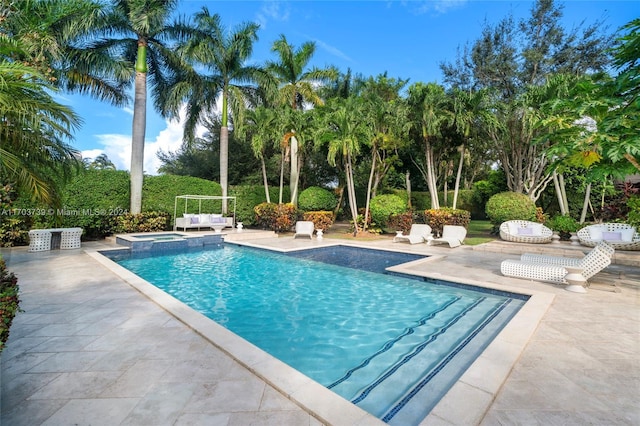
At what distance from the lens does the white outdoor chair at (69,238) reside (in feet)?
35.1

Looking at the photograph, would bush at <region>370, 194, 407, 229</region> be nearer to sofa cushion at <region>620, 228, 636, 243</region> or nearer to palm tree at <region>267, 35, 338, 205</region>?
palm tree at <region>267, 35, 338, 205</region>

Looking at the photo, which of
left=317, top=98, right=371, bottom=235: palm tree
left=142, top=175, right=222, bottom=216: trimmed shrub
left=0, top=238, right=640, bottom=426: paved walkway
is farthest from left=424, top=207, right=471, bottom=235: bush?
left=142, top=175, right=222, bottom=216: trimmed shrub

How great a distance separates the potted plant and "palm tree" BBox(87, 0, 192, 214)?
18.8 m

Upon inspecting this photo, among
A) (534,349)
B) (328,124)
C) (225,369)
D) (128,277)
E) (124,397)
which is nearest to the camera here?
(124,397)

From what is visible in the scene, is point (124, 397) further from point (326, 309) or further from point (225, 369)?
point (326, 309)

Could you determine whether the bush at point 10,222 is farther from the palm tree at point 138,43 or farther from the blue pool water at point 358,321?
the blue pool water at point 358,321

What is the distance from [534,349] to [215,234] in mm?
12711

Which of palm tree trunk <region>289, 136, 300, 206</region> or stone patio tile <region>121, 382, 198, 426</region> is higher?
palm tree trunk <region>289, 136, 300, 206</region>

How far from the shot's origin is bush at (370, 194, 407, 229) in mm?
15031

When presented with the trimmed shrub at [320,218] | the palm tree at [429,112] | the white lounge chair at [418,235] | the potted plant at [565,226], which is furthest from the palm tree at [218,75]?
the potted plant at [565,226]

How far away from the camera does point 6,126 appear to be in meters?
4.55

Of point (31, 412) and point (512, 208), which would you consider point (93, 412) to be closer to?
point (31, 412)

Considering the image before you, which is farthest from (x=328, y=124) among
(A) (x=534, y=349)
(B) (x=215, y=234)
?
(A) (x=534, y=349)

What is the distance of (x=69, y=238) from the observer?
1079cm
